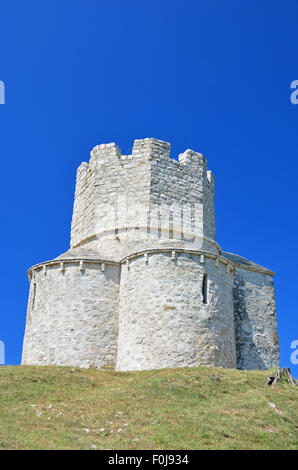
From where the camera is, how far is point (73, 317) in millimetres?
22328

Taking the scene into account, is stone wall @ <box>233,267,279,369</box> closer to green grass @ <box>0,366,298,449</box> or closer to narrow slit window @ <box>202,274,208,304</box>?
narrow slit window @ <box>202,274,208,304</box>

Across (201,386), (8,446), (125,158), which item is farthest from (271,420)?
(125,158)

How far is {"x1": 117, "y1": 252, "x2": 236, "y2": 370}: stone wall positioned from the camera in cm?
2009

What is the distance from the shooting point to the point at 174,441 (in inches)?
463

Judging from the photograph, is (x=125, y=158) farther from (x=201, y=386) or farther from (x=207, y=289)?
(x=201, y=386)

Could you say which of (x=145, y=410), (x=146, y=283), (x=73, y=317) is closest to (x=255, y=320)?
(x=146, y=283)

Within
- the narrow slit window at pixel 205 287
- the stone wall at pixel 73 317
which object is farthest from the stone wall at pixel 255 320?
the stone wall at pixel 73 317

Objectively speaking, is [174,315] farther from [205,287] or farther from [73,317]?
[73,317]

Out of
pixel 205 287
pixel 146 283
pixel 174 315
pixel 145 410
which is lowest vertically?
pixel 145 410

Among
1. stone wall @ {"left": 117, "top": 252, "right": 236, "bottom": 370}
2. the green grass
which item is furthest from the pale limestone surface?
the green grass

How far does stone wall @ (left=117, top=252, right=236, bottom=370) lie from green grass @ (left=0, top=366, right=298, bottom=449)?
127 cm

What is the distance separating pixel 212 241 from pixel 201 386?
1148 centimetres

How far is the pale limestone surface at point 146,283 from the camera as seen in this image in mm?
20703

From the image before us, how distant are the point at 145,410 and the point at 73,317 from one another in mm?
8900
